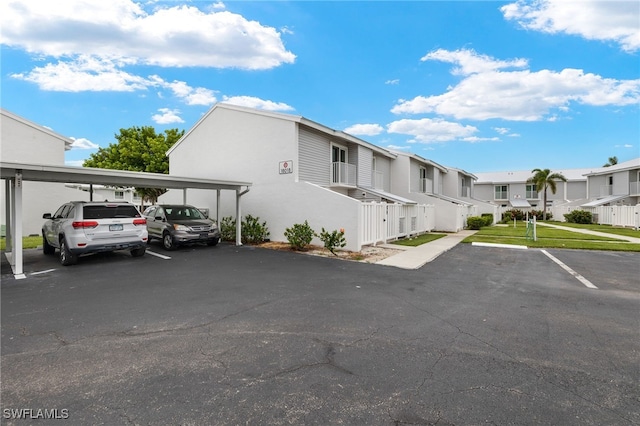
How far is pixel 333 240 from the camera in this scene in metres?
12.0

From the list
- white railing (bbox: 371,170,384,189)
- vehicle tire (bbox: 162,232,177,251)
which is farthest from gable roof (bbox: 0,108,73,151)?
white railing (bbox: 371,170,384,189)

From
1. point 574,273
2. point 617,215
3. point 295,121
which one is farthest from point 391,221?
point 617,215

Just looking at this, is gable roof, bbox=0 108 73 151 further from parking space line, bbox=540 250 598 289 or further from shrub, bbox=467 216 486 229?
shrub, bbox=467 216 486 229

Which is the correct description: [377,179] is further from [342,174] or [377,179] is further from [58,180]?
[58,180]

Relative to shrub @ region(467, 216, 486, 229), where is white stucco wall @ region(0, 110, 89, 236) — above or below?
above

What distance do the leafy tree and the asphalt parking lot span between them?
21311 mm

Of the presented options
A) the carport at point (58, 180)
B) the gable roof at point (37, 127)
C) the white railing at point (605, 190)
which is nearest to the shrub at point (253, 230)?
the carport at point (58, 180)

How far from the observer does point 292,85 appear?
1902 cm

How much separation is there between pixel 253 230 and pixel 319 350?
11.5 meters

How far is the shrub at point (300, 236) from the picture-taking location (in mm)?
12703

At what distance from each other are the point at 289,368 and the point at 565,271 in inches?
357

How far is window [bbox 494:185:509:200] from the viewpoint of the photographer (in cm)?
4750

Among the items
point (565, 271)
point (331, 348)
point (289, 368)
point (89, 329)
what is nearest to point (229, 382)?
point (289, 368)

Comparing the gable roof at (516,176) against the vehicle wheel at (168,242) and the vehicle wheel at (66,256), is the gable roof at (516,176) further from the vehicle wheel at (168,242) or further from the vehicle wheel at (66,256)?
the vehicle wheel at (66,256)
